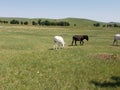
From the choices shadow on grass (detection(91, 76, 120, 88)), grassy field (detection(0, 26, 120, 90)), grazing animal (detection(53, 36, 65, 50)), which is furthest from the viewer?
grazing animal (detection(53, 36, 65, 50))

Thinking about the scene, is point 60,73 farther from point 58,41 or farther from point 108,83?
point 58,41

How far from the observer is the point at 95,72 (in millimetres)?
20656

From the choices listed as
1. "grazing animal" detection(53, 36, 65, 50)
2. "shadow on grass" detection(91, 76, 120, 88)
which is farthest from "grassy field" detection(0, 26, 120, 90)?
"grazing animal" detection(53, 36, 65, 50)

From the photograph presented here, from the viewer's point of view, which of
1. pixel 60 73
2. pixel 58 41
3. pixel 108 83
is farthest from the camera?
pixel 58 41

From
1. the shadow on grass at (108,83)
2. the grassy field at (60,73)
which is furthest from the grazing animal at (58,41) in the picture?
the shadow on grass at (108,83)

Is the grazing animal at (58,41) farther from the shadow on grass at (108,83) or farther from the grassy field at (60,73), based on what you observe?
the shadow on grass at (108,83)

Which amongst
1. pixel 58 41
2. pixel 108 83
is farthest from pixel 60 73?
pixel 58 41

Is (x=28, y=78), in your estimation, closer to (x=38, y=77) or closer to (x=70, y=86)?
(x=38, y=77)

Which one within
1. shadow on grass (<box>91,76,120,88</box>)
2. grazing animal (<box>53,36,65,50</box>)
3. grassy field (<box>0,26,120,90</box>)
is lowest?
shadow on grass (<box>91,76,120,88</box>)

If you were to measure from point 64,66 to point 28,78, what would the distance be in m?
4.94

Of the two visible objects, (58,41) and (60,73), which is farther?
(58,41)

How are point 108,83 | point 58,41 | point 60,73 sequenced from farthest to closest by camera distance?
1. point 58,41
2. point 60,73
3. point 108,83

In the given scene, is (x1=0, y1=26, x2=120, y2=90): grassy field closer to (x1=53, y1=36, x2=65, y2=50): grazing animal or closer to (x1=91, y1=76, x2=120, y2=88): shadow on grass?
(x1=91, y1=76, x2=120, y2=88): shadow on grass

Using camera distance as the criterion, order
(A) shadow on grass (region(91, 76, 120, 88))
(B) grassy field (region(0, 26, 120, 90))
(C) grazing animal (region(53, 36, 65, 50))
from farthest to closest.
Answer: (C) grazing animal (region(53, 36, 65, 50))
(A) shadow on grass (region(91, 76, 120, 88))
(B) grassy field (region(0, 26, 120, 90))
